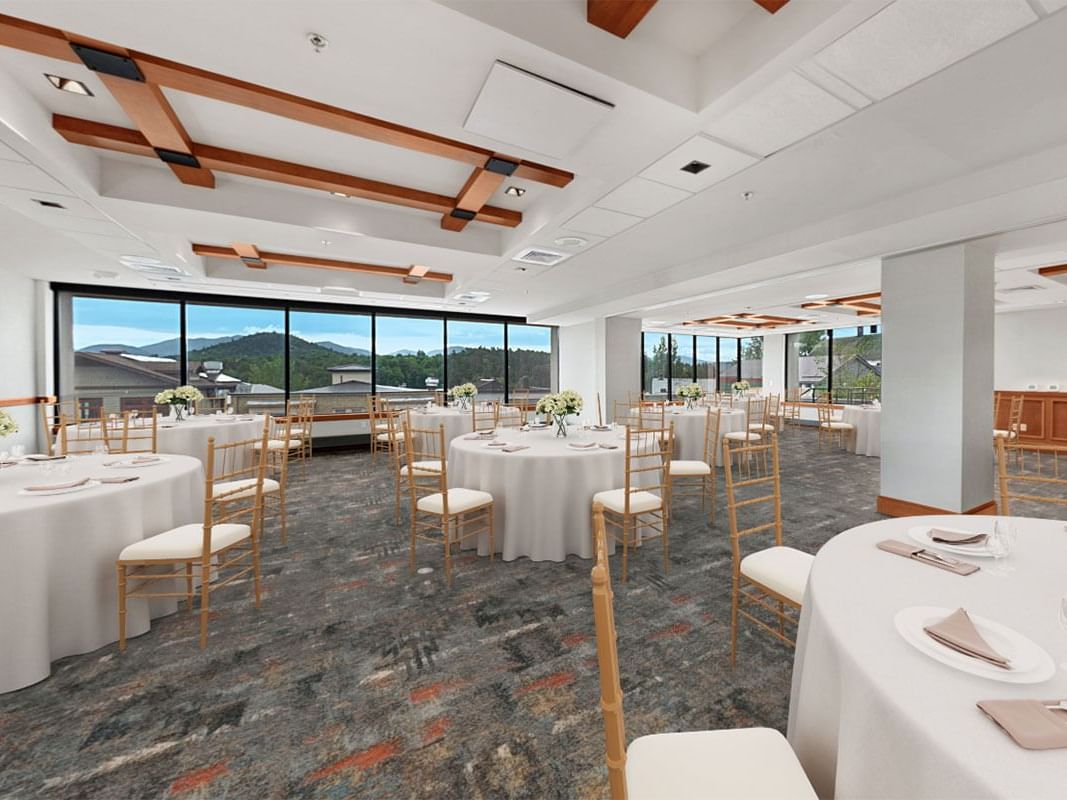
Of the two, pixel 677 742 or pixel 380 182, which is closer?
pixel 677 742

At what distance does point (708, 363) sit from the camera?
595 inches

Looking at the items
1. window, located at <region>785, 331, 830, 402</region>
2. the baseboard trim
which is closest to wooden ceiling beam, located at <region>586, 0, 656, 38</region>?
the baseboard trim

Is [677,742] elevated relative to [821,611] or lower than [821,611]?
lower

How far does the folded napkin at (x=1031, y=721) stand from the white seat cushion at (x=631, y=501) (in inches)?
93.1

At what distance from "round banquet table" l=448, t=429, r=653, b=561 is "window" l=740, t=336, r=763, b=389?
13.1 meters

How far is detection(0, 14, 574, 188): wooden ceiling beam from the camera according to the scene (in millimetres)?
2244

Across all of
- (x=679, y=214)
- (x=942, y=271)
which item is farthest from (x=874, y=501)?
(x=679, y=214)

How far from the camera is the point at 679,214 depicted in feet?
14.8

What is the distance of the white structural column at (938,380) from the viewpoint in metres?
4.37

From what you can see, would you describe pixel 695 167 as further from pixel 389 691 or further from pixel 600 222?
pixel 389 691

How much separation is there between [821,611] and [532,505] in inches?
95.4

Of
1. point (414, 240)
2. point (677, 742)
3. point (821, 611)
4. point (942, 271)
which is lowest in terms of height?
point (677, 742)

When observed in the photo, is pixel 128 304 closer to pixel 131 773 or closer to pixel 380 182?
pixel 380 182

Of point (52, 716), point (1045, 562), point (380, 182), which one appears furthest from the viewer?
point (380, 182)
